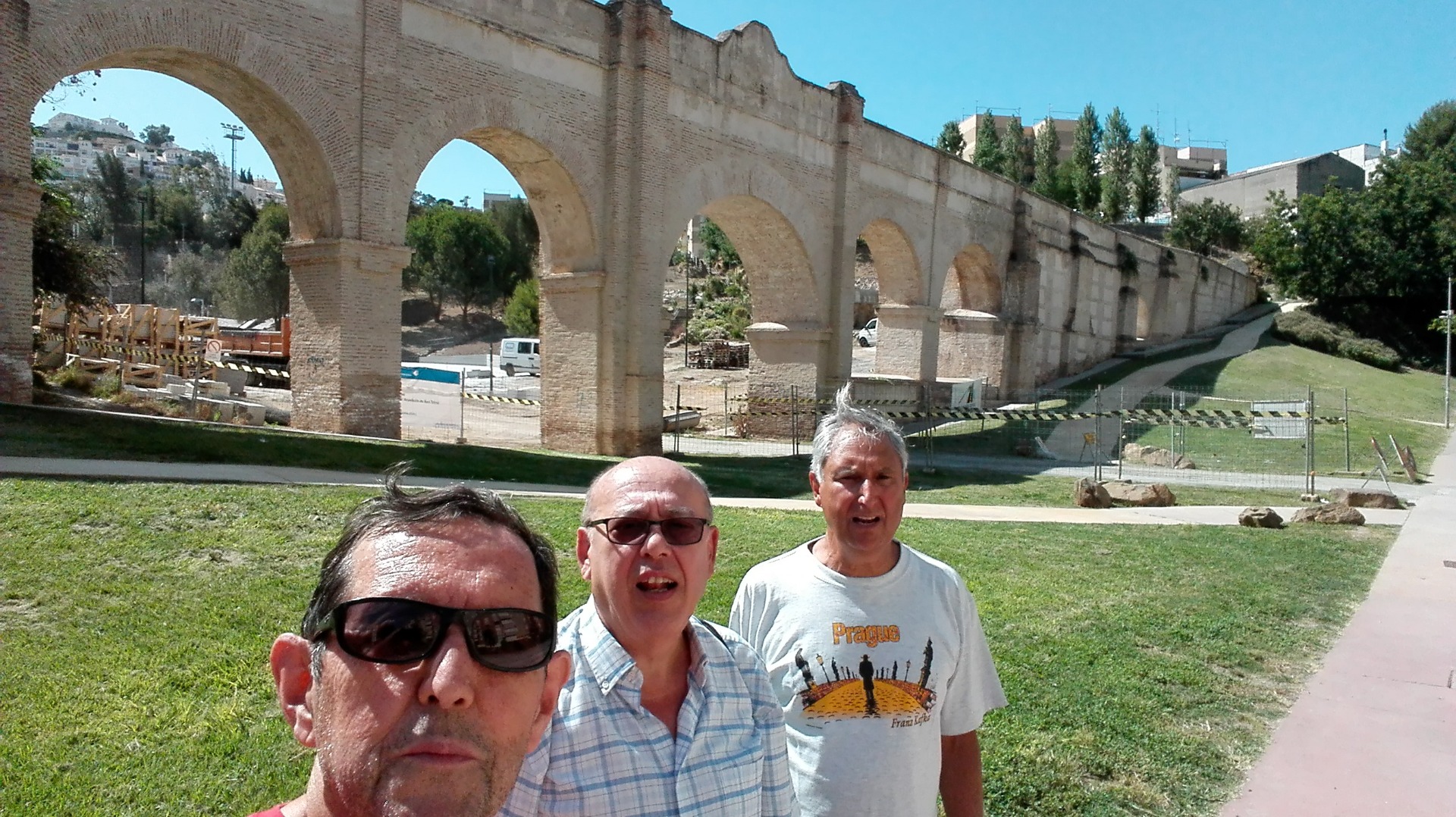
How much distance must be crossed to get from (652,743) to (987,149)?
74.3 metres

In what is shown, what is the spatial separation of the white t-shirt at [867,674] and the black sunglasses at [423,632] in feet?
4.41

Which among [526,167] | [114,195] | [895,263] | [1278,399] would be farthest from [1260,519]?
[114,195]

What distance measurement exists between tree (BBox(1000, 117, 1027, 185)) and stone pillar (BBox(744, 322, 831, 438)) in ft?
168

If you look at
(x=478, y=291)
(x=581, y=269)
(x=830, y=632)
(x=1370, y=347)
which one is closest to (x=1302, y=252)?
(x=1370, y=347)

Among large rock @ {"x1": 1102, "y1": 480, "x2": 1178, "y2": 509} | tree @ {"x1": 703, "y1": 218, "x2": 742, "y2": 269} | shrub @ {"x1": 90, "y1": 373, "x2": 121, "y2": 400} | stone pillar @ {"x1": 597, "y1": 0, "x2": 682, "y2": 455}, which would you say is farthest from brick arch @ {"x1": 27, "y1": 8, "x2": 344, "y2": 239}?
tree @ {"x1": 703, "y1": 218, "x2": 742, "y2": 269}

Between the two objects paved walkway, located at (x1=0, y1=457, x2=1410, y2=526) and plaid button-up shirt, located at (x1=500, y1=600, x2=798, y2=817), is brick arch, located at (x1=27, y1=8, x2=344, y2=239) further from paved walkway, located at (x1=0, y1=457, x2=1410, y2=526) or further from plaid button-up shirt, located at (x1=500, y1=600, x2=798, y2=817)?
plaid button-up shirt, located at (x1=500, y1=600, x2=798, y2=817)

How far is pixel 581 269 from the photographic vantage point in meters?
18.6

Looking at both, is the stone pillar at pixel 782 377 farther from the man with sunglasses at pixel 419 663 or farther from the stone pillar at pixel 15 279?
the man with sunglasses at pixel 419 663

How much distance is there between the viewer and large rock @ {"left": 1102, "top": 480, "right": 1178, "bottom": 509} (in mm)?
14602

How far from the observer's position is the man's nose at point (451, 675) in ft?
4.28

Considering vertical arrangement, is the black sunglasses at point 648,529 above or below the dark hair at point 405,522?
below

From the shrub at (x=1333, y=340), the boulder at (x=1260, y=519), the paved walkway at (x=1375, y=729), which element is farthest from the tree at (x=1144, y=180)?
the paved walkway at (x=1375, y=729)

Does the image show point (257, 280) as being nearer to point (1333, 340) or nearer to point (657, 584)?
point (1333, 340)

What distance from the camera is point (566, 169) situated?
17.6 meters
